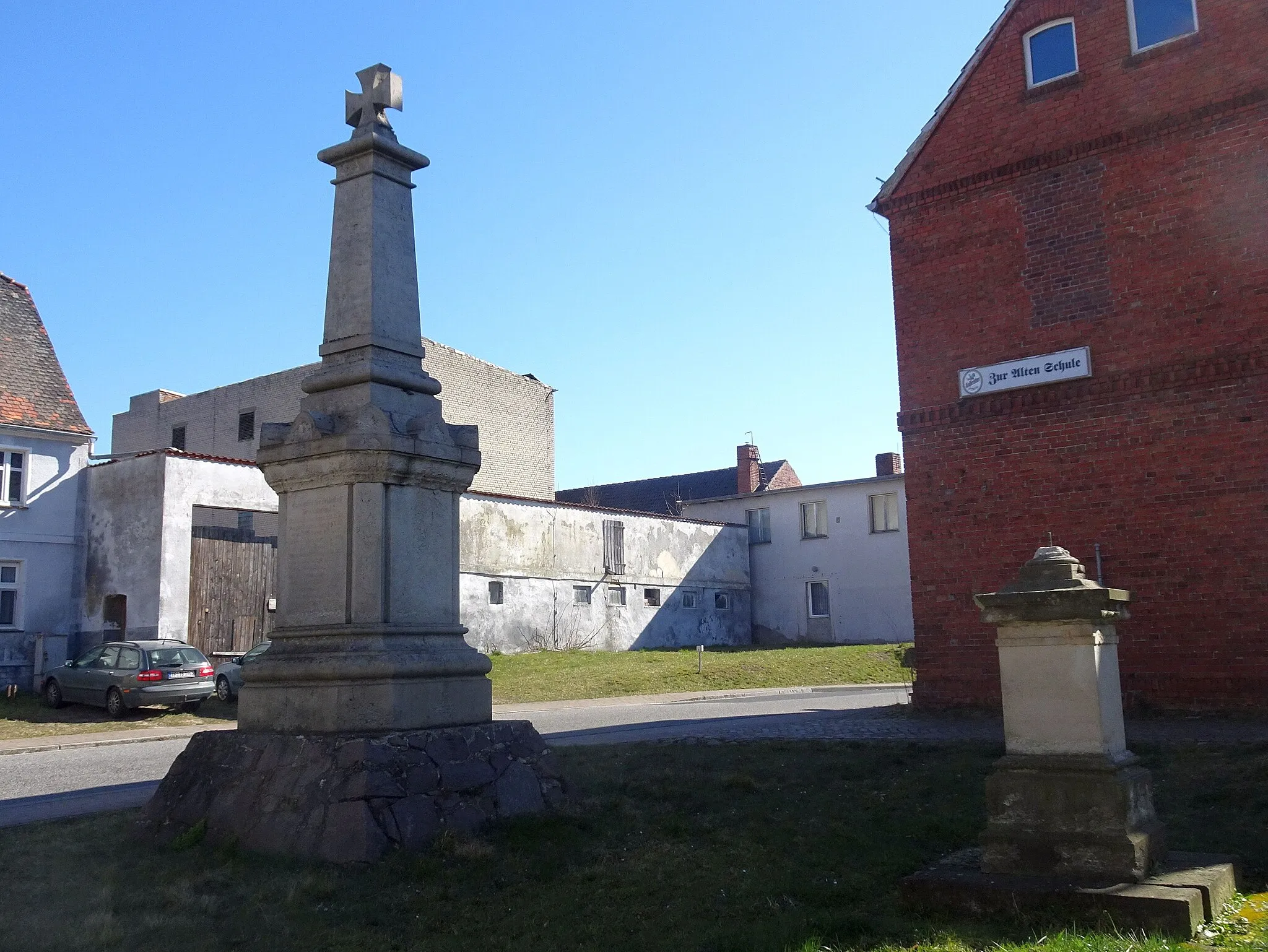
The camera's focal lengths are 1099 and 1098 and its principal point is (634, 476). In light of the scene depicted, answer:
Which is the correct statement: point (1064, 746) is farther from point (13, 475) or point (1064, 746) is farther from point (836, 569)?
point (836, 569)

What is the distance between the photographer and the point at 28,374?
2630 centimetres

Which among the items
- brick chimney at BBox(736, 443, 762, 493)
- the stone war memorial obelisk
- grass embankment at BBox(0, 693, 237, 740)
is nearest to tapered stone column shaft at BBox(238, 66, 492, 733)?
the stone war memorial obelisk

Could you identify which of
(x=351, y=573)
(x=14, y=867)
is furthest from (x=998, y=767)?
(x=14, y=867)

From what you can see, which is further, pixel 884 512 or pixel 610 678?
pixel 884 512

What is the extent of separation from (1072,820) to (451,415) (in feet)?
117

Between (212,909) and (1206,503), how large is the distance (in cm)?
1129

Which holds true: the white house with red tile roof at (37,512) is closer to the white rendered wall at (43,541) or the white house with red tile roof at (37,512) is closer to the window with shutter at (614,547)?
the white rendered wall at (43,541)

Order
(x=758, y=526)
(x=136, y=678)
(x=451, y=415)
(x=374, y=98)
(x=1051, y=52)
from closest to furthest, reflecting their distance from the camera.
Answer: (x=374, y=98) → (x=1051, y=52) → (x=136, y=678) → (x=451, y=415) → (x=758, y=526)

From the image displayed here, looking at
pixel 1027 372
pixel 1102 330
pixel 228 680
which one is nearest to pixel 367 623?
pixel 1027 372

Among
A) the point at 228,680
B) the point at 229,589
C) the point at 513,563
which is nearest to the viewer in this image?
the point at 228,680

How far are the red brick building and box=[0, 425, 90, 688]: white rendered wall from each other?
19970mm

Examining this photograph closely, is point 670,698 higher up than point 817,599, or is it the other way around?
point 817,599

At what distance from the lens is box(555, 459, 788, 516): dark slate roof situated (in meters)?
51.2

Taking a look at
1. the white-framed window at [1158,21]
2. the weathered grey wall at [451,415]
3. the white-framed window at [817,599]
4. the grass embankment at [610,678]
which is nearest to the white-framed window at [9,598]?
the grass embankment at [610,678]
